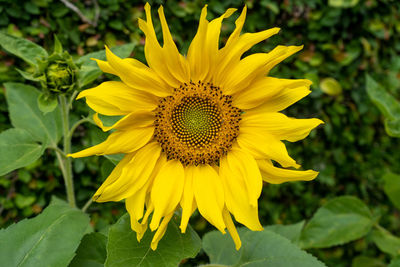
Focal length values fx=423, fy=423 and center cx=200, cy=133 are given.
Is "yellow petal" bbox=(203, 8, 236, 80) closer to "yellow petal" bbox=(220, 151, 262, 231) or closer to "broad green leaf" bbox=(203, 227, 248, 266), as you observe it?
"yellow petal" bbox=(220, 151, 262, 231)

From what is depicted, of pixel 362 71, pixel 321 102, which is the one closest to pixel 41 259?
pixel 321 102

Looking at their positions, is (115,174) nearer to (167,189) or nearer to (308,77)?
(167,189)

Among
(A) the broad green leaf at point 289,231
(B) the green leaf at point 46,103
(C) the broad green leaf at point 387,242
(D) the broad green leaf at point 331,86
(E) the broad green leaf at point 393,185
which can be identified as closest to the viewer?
(B) the green leaf at point 46,103

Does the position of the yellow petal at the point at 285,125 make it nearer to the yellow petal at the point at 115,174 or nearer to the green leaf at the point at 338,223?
the yellow petal at the point at 115,174

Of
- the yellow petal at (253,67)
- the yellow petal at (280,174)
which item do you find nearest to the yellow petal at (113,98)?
the yellow petal at (253,67)

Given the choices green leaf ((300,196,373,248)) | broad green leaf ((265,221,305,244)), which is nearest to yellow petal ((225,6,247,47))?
broad green leaf ((265,221,305,244))

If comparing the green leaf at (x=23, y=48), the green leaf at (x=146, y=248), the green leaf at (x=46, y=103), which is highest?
the green leaf at (x=23, y=48)

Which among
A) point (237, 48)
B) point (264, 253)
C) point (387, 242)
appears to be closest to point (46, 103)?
point (237, 48)
